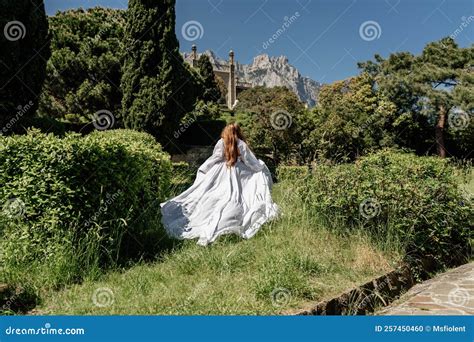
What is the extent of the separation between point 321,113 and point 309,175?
1700cm

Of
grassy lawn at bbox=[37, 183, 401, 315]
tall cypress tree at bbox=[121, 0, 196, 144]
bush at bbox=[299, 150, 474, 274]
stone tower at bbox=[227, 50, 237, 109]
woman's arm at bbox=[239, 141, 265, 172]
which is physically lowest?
grassy lawn at bbox=[37, 183, 401, 315]

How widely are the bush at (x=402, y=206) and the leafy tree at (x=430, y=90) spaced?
19.6 m

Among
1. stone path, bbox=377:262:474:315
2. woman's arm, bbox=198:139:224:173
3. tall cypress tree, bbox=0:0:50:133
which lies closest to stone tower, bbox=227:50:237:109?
tall cypress tree, bbox=0:0:50:133

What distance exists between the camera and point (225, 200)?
6.20 meters

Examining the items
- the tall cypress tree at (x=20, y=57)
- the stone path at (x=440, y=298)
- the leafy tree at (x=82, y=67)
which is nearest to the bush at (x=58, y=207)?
the stone path at (x=440, y=298)

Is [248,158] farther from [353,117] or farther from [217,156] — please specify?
[353,117]

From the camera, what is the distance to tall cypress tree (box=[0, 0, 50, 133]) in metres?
8.45

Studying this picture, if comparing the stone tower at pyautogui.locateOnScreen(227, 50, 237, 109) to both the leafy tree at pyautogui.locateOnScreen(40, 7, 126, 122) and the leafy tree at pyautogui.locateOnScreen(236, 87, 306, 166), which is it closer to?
the leafy tree at pyautogui.locateOnScreen(236, 87, 306, 166)

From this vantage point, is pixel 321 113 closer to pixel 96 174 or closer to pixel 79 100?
pixel 79 100

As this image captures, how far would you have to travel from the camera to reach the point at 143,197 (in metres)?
5.81

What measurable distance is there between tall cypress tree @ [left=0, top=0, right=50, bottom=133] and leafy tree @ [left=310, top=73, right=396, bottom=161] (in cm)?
1269

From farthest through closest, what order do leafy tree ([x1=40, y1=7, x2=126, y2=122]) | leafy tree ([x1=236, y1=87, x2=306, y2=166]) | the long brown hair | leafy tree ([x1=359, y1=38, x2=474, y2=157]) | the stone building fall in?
the stone building, leafy tree ([x1=359, y1=38, x2=474, y2=157]), leafy tree ([x1=236, y1=87, x2=306, y2=166]), leafy tree ([x1=40, y1=7, x2=126, y2=122]), the long brown hair

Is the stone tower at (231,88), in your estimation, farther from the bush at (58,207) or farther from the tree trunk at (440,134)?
the bush at (58,207)

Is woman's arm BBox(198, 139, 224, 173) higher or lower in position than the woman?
higher
